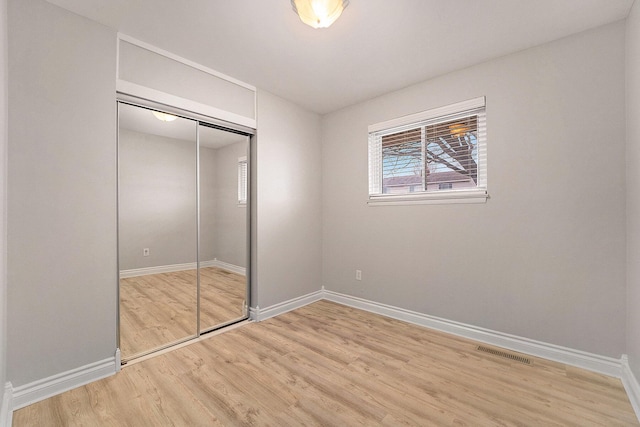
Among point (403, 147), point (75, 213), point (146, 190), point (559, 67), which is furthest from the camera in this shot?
point (403, 147)

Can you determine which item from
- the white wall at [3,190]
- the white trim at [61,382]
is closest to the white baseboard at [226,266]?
the white trim at [61,382]

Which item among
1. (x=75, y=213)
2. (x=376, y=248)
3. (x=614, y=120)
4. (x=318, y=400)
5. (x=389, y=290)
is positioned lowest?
(x=318, y=400)

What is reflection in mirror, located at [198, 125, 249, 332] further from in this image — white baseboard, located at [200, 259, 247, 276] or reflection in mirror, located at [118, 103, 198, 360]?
reflection in mirror, located at [118, 103, 198, 360]

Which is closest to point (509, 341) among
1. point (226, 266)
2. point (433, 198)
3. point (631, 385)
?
point (631, 385)

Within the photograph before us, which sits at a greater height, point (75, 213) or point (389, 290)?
point (75, 213)

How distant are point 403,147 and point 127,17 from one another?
8.99 feet

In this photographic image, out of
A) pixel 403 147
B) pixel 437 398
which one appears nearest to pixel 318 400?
pixel 437 398

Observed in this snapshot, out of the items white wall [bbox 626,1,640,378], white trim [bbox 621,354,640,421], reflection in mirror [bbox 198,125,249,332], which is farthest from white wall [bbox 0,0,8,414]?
white wall [bbox 626,1,640,378]

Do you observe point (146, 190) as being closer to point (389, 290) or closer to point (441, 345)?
point (389, 290)

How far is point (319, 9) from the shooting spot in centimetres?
167

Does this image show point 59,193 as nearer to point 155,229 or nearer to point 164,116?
point 155,229

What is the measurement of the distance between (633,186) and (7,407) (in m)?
4.14

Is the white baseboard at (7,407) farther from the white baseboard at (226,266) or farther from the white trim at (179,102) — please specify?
the white trim at (179,102)

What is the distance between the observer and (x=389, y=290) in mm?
3273
